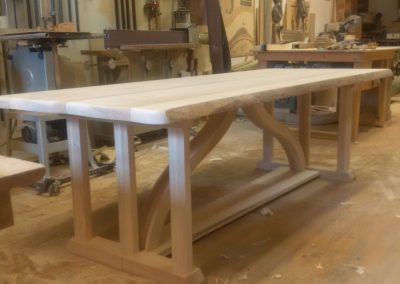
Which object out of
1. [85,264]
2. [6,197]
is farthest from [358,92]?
[6,197]

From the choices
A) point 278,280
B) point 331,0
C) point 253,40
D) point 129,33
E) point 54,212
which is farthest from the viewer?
point 331,0

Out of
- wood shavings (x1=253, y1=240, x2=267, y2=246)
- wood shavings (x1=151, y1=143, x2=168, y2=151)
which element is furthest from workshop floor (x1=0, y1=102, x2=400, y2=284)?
wood shavings (x1=151, y1=143, x2=168, y2=151)

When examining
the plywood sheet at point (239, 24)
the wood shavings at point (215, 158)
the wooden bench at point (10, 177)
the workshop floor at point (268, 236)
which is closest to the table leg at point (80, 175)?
the workshop floor at point (268, 236)

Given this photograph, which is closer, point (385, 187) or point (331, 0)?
point (385, 187)

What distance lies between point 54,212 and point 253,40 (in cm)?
397

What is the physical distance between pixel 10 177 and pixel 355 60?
9.88 ft

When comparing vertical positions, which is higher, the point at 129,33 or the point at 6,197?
the point at 129,33

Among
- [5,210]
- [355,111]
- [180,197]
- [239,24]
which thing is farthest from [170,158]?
[239,24]

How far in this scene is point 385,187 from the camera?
8.40 ft

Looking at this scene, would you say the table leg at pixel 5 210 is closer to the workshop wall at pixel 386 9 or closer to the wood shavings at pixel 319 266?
the wood shavings at pixel 319 266

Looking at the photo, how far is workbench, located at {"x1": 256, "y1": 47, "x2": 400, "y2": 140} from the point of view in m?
3.48

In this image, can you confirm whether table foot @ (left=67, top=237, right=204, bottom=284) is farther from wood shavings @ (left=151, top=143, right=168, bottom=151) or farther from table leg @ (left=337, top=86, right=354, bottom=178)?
wood shavings @ (left=151, top=143, right=168, bottom=151)

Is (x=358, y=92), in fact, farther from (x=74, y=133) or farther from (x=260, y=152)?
(x=74, y=133)

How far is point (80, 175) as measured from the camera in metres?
1.74
